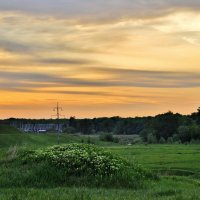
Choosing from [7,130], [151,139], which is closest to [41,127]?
[151,139]

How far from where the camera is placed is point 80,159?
25875mm

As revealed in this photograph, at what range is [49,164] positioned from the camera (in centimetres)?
2536

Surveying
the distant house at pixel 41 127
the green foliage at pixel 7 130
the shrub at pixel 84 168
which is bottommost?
the shrub at pixel 84 168

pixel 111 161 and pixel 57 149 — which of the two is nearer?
pixel 111 161

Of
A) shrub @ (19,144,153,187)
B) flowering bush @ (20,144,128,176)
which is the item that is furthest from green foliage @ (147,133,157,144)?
shrub @ (19,144,153,187)

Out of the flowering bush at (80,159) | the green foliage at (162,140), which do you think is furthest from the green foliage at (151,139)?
the flowering bush at (80,159)

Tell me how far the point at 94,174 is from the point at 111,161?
1.94 m

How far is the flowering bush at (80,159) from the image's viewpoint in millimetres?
25000

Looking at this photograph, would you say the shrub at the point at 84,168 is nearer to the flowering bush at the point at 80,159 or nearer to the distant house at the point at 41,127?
the flowering bush at the point at 80,159

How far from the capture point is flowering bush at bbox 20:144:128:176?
82.0 feet

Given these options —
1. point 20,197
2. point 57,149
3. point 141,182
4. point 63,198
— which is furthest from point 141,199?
point 57,149

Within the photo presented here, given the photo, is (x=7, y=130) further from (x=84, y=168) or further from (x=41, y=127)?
(x=84, y=168)

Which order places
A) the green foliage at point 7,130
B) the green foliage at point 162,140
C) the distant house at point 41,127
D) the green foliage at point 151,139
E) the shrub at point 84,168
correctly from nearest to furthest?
1. the shrub at point 84,168
2. the green foliage at point 7,130
3. the green foliage at point 162,140
4. the distant house at point 41,127
5. the green foliage at point 151,139

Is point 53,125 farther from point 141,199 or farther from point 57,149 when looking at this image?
point 141,199
